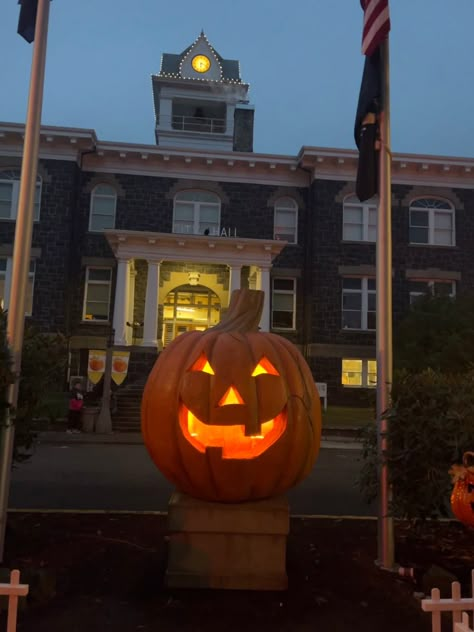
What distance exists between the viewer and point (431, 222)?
76.5 feet

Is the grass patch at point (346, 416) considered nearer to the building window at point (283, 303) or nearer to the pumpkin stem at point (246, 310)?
the building window at point (283, 303)

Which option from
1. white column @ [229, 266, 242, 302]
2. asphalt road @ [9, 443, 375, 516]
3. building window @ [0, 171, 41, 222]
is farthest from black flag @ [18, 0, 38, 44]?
building window @ [0, 171, 41, 222]

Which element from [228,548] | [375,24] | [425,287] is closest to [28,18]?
[375,24]

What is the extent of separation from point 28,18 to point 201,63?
103ft

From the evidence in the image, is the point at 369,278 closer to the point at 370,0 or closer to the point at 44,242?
the point at 44,242

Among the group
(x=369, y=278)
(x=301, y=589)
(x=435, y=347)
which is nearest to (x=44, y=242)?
(x=369, y=278)

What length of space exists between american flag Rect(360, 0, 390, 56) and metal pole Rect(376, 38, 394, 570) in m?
0.13

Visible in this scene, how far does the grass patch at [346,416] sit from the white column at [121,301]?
8049 millimetres

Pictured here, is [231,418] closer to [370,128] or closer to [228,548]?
[228,548]

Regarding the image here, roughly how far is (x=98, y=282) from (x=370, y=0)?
1885 centimetres

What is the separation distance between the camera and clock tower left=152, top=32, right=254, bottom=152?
32.3m

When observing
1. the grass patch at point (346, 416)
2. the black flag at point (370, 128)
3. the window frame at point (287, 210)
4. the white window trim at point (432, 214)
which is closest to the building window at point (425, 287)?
the white window trim at point (432, 214)

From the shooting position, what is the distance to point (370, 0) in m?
5.12

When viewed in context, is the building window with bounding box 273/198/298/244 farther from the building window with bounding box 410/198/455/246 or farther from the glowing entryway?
the building window with bounding box 410/198/455/246
